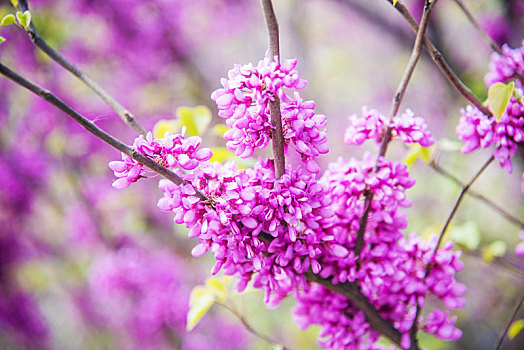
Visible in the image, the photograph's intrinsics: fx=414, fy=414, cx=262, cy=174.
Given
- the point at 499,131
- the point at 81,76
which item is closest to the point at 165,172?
the point at 81,76

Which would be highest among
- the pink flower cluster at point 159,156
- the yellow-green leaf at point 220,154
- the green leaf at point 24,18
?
the green leaf at point 24,18

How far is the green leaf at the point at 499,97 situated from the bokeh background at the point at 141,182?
1369 millimetres

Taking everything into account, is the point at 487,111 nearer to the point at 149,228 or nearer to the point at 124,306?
the point at 124,306

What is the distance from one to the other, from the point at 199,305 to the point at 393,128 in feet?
2.47

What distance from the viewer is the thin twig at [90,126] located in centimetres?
73

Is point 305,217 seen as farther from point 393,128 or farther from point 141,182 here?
point 141,182

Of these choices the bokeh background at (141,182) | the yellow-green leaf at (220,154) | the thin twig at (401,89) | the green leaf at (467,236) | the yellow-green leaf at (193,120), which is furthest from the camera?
the bokeh background at (141,182)

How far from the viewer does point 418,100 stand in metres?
4.23

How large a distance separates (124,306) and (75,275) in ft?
3.61

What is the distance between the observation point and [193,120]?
128 cm

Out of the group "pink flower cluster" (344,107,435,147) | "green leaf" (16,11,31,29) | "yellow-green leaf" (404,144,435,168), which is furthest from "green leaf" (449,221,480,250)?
"green leaf" (16,11,31,29)

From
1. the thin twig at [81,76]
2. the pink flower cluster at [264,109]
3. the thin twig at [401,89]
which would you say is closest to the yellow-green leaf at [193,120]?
the thin twig at [81,76]

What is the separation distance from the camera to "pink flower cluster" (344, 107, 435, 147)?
0.96 meters

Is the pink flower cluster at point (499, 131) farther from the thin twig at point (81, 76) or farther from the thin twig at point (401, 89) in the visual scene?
the thin twig at point (81, 76)
